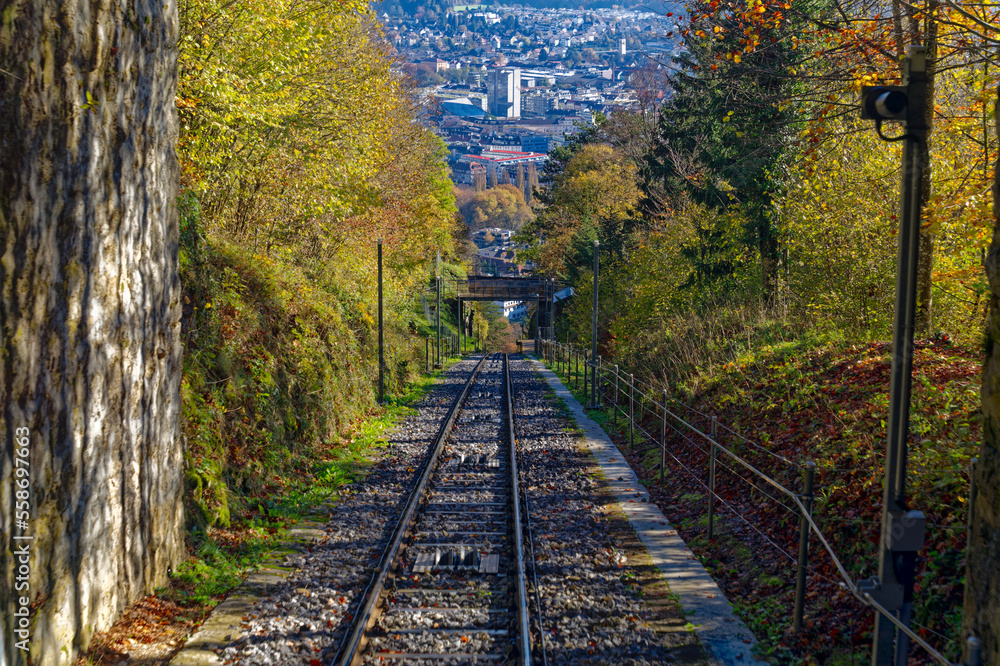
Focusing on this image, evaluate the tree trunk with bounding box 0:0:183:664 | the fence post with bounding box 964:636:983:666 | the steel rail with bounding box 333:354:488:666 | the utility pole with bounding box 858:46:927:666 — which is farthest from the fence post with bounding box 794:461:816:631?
the tree trunk with bounding box 0:0:183:664

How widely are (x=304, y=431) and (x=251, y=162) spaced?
5.51 metres

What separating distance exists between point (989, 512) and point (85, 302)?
6.06 metres

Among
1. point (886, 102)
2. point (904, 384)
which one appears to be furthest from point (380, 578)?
point (886, 102)

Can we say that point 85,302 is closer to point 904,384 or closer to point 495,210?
point 904,384

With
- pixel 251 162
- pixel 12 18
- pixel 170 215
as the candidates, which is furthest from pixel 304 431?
pixel 12 18

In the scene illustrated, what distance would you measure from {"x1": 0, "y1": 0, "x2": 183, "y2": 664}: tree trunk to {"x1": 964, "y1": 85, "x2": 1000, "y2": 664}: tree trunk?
5.88m

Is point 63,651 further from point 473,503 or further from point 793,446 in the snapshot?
point 793,446

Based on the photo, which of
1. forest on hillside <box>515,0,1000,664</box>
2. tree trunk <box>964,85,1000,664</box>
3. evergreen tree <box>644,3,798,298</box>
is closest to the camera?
tree trunk <box>964,85,1000,664</box>

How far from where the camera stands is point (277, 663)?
18.8 ft

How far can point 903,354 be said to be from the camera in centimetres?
424

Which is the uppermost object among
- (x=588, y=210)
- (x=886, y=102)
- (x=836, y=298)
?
(x=588, y=210)

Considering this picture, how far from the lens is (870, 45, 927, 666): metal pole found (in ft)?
13.8

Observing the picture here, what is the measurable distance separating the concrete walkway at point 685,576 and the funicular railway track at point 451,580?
4.95 ft

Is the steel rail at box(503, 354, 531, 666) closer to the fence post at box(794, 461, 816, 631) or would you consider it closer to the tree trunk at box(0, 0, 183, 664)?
the fence post at box(794, 461, 816, 631)
